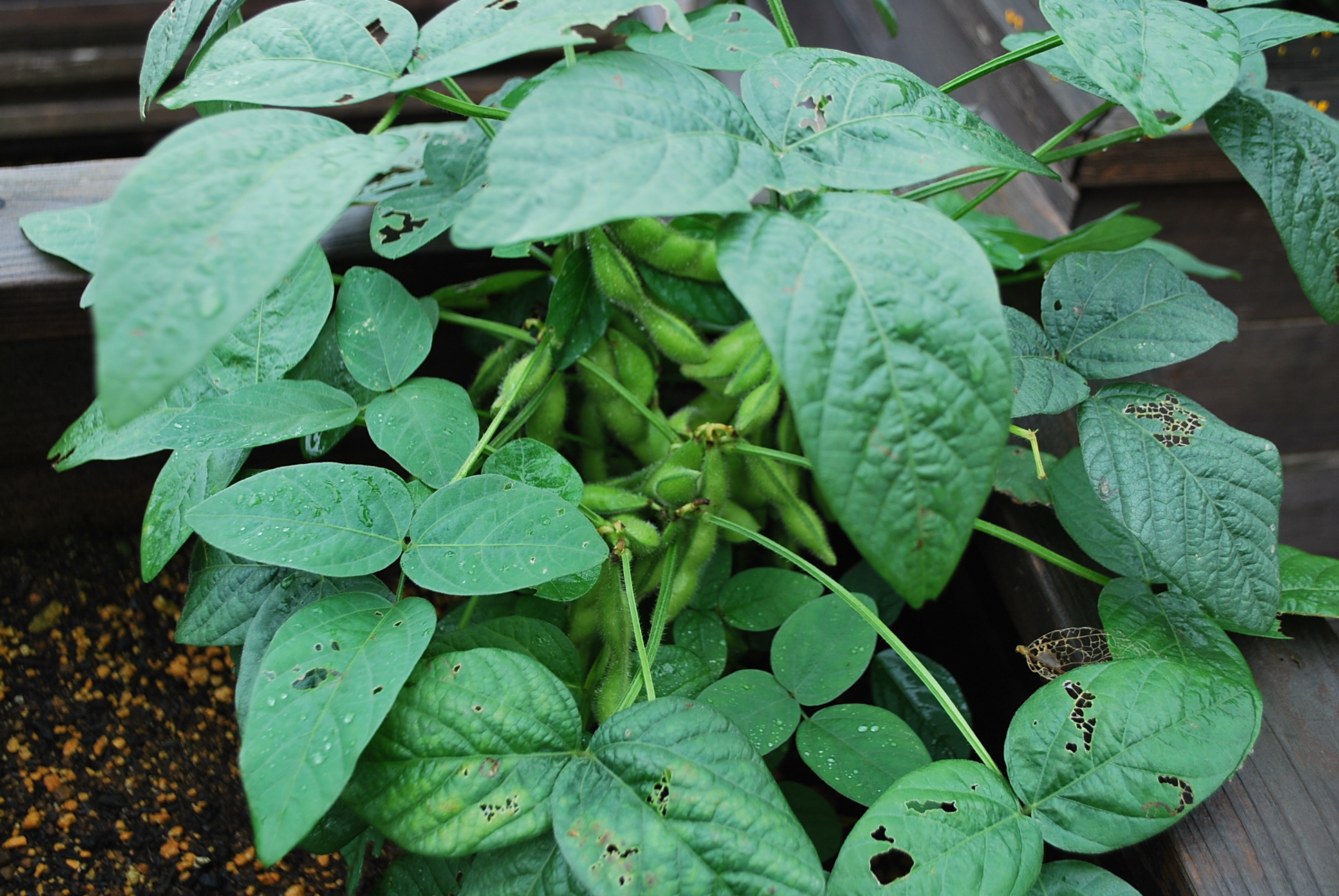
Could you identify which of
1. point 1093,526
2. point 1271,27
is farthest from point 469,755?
point 1271,27

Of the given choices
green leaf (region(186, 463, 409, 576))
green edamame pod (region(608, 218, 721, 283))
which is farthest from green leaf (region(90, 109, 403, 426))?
green edamame pod (region(608, 218, 721, 283))

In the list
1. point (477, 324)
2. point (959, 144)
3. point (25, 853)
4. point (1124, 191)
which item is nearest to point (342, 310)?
point (477, 324)

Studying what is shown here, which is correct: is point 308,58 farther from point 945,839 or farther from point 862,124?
point 945,839

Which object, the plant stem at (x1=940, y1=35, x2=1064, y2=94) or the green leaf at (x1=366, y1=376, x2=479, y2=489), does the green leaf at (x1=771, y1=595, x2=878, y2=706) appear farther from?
the plant stem at (x1=940, y1=35, x2=1064, y2=94)

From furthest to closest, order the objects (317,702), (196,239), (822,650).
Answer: (822,650) < (317,702) < (196,239)

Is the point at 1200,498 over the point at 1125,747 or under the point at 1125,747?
over

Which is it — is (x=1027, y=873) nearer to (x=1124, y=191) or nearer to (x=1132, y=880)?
(x=1132, y=880)
